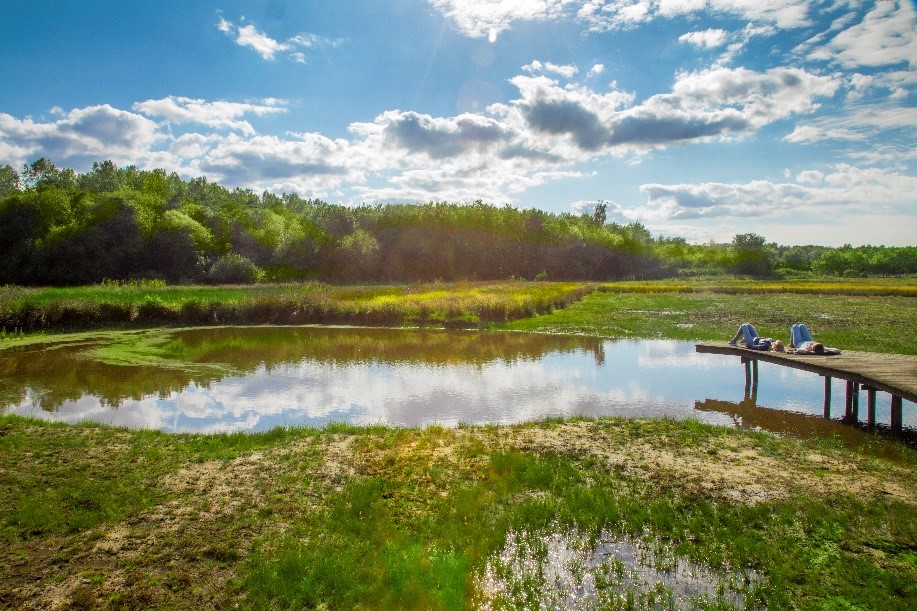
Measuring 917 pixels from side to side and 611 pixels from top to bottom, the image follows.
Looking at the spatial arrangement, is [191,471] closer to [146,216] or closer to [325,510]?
[325,510]

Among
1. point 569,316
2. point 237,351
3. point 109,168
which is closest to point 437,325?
point 569,316

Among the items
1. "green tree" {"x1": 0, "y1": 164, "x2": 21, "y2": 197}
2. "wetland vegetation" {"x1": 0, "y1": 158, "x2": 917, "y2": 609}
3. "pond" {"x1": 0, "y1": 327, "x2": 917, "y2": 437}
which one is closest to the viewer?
"wetland vegetation" {"x1": 0, "y1": 158, "x2": 917, "y2": 609}

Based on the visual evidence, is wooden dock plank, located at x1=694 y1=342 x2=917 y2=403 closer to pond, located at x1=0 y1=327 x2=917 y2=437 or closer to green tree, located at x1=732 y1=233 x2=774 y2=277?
pond, located at x1=0 y1=327 x2=917 y2=437

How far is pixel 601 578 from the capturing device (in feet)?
18.9

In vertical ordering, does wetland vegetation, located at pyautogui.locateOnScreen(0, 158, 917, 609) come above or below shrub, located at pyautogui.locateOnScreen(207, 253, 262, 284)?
below

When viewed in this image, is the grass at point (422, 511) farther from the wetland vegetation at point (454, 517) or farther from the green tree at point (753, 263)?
the green tree at point (753, 263)

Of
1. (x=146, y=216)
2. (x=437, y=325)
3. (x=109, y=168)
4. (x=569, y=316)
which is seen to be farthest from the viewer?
(x=109, y=168)

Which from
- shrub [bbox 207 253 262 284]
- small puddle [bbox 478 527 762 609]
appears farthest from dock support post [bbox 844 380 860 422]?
shrub [bbox 207 253 262 284]

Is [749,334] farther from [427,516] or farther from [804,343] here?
[427,516]

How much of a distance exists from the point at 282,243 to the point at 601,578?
189ft

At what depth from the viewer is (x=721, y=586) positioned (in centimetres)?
559

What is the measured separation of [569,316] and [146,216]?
39767 millimetres

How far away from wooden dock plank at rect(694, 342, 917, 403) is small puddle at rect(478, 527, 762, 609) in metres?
6.83

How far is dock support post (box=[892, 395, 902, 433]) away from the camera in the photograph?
35.9 feet
